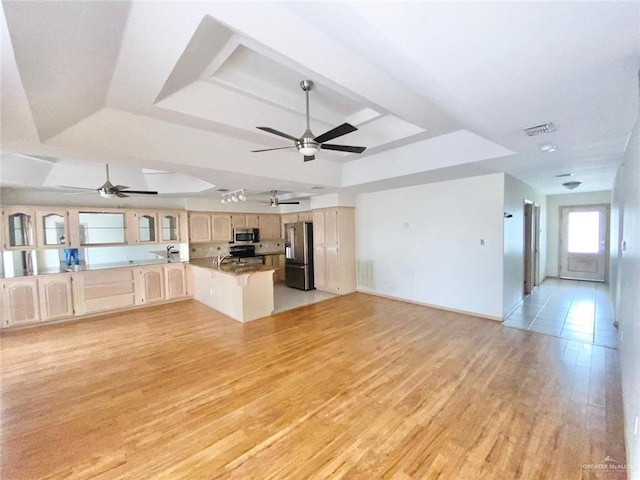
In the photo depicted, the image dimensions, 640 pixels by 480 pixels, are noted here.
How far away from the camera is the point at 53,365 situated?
3402 millimetres

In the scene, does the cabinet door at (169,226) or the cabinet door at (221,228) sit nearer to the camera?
the cabinet door at (169,226)

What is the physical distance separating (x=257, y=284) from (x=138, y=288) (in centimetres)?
292

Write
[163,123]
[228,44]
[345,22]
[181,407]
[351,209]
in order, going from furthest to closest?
[351,209] < [163,123] < [181,407] < [228,44] < [345,22]

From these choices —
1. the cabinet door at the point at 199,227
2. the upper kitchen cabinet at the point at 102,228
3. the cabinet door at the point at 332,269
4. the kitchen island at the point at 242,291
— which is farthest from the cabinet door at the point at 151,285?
the cabinet door at the point at 332,269

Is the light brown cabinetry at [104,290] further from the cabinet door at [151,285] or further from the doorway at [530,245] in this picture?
the doorway at [530,245]

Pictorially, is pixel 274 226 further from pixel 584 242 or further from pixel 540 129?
pixel 584 242

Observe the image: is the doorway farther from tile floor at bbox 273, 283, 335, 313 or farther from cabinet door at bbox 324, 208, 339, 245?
tile floor at bbox 273, 283, 335, 313

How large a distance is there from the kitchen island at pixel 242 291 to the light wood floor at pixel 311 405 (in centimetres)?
63

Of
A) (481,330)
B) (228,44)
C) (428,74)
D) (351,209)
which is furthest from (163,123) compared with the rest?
(481,330)

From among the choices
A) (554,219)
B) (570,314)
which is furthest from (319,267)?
(554,219)

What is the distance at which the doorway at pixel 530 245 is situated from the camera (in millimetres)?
6053

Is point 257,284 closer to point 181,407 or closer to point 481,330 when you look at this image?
point 181,407

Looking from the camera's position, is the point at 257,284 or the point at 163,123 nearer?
the point at 163,123

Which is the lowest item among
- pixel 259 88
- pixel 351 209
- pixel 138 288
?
pixel 138 288
